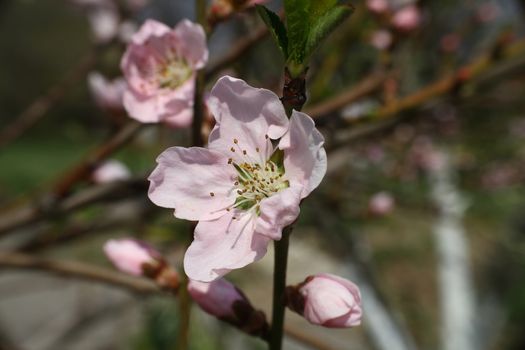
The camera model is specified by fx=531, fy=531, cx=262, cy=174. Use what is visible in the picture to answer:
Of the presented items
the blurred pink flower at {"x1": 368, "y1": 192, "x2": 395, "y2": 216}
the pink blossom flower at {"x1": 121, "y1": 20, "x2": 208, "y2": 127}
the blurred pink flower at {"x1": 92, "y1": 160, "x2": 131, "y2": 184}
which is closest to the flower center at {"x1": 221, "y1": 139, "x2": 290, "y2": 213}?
the pink blossom flower at {"x1": 121, "y1": 20, "x2": 208, "y2": 127}

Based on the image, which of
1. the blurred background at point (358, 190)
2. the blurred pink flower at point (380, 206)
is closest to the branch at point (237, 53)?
the blurred background at point (358, 190)

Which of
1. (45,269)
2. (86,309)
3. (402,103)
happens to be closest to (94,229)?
(45,269)

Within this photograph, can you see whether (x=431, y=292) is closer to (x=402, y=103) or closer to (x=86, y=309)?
(x=86, y=309)

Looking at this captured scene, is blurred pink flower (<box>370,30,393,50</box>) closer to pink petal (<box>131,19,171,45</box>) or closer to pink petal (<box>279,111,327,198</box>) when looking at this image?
pink petal (<box>131,19,171,45</box>)

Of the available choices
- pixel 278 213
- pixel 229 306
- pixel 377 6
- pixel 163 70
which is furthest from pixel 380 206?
pixel 278 213

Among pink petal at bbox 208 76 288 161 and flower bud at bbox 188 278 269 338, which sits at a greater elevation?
pink petal at bbox 208 76 288 161

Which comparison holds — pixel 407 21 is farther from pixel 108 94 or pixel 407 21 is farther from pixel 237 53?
pixel 108 94

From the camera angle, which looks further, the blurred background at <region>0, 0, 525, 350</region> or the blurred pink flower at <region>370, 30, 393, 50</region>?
the blurred pink flower at <region>370, 30, 393, 50</region>
